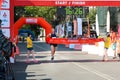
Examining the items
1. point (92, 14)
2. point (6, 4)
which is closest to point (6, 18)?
point (6, 4)

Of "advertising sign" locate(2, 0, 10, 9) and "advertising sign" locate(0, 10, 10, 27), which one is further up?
"advertising sign" locate(2, 0, 10, 9)

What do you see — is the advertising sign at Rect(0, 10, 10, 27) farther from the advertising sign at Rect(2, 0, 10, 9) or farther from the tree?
the tree

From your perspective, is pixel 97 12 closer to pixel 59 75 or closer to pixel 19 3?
pixel 19 3

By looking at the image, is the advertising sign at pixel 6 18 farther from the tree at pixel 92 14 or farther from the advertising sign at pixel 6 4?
the tree at pixel 92 14

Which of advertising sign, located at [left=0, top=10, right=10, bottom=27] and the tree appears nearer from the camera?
advertising sign, located at [left=0, top=10, right=10, bottom=27]

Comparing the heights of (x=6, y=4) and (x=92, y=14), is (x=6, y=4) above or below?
below

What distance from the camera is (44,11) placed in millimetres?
109375

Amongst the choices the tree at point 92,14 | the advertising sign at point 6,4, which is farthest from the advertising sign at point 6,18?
the tree at point 92,14

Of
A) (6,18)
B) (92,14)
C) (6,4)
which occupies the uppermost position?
(92,14)

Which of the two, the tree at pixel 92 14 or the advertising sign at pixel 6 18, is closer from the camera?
the advertising sign at pixel 6 18

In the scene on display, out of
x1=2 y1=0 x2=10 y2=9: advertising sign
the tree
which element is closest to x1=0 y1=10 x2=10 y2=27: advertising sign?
x1=2 y1=0 x2=10 y2=9: advertising sign

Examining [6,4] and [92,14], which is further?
[92,14]

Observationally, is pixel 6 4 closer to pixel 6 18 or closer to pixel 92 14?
pixel 6 18

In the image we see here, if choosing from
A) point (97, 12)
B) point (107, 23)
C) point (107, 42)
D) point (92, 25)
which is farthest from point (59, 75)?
point (92, 25)
